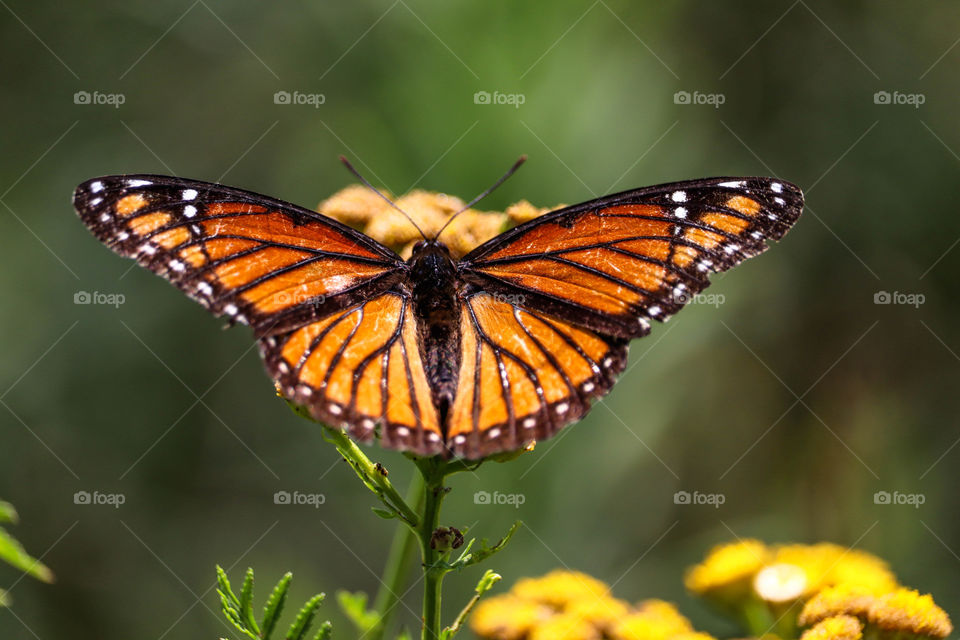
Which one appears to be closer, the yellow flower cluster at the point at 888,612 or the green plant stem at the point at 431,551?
the green plant stem at the point at 431,551

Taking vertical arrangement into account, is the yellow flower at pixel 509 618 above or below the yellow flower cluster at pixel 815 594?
Answer: below

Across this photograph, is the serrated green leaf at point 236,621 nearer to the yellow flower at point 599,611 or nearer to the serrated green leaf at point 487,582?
the serrated green leaf at point 487,582

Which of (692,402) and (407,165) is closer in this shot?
(407,165)

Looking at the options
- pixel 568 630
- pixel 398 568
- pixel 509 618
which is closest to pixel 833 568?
pixel 568 630

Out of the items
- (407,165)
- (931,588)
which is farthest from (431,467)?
(931,588)

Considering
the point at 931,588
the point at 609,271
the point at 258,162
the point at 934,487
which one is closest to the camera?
the point at 609,271

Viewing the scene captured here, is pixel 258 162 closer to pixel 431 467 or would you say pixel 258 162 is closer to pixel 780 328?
pixel 780 328

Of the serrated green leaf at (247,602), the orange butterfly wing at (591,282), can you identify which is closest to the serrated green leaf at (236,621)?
the serrated green leaf at (247,602)

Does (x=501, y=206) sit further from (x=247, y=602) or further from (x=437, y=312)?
(x=247, y=602)
